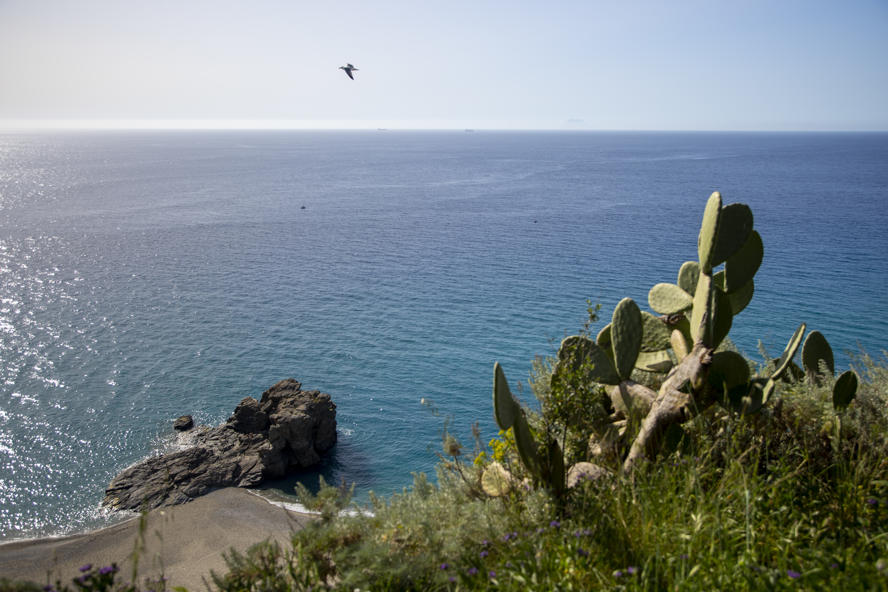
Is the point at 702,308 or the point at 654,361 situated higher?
the point at 702,308

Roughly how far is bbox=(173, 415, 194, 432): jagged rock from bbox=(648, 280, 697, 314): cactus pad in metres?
22.3

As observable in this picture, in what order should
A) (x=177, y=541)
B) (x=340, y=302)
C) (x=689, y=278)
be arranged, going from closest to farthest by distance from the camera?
(x=689, y=278) → (x=177, y=541) → (x=340, y=302)

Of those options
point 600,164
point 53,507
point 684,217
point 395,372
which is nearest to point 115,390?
point 53,507

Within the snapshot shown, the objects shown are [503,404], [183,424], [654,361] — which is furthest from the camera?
[183,424]

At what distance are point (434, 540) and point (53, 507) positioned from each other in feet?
71.1

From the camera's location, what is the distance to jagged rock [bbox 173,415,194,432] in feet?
80.2

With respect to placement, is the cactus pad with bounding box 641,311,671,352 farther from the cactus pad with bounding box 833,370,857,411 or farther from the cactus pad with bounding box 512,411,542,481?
the cactus pad with bounding box 512,411,542,481

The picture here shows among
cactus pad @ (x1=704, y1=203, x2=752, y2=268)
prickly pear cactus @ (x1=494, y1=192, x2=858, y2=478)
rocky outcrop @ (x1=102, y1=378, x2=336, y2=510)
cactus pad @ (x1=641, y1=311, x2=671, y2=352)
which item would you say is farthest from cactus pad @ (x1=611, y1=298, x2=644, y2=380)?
rocky outcrop @ (x1=102, y1=378, x2=336, y2=510)

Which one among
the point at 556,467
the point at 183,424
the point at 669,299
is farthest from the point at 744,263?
the point at 183,424

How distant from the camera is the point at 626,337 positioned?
22.7 feet

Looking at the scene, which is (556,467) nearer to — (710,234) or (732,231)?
(710,234)

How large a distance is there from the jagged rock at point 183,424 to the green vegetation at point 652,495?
2147 cm

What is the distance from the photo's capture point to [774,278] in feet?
134

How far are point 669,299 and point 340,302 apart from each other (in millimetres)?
32665
